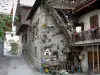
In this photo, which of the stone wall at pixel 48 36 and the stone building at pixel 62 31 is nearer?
the stone building at pixel 62 31

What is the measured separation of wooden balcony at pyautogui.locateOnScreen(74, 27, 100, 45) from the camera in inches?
464

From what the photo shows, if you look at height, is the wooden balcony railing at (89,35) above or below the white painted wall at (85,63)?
above

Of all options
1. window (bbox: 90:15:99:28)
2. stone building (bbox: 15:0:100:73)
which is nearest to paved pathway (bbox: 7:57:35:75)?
stone building (bbox: 15:0:100:73)

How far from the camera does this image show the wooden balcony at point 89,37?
11794 mm

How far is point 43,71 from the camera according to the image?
50.0 ft

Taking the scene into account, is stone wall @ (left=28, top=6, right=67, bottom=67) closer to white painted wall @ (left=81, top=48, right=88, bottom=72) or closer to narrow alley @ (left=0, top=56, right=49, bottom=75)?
narrow alley @ (left=0, top=56, right=49, bottom=75)

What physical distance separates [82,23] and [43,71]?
6758mm

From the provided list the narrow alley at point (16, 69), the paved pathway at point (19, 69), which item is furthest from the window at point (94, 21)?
the paved pathway at point (19, 69)

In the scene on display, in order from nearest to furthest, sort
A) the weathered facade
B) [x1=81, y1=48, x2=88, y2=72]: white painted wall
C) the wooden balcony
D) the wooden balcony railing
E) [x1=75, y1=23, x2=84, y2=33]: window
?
the wooden balcony < the wooden balcony railing < the weathered facade < [x1=81, y1=48, x2=88, y2=72]: white painted wall < [x1=75, y1=23, x2=84, y2=33]: window

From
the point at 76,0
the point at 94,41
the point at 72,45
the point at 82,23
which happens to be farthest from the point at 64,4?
the point at 94,41

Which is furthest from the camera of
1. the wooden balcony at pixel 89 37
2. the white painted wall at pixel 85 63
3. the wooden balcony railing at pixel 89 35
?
the white painted wall at pixel 85 63

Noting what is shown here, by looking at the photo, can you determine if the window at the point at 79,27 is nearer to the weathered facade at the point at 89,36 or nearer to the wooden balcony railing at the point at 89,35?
the weathered facade at the point at 89,36

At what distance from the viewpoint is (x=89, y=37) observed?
12.8m

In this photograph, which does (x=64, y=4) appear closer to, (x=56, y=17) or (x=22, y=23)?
(x=56, y=17)
